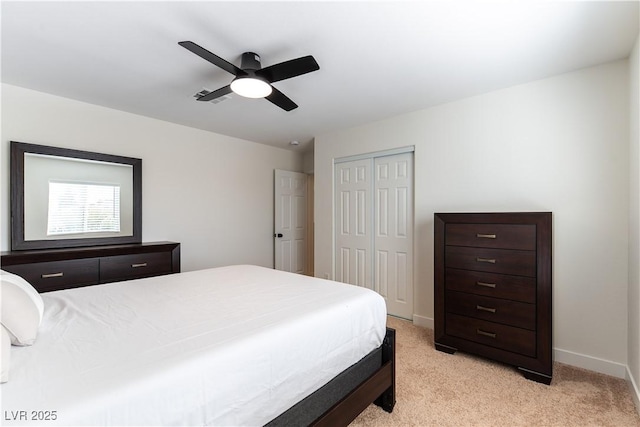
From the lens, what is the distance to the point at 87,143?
2.98 meters

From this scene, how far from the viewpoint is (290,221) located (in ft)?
16.3

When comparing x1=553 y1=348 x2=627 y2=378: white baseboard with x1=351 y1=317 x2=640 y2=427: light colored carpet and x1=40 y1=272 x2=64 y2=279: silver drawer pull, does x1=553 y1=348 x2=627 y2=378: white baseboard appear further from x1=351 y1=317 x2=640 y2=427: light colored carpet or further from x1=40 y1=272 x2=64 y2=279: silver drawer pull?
x1=40 y1=272 x2=64 y2=279: silver drawer pull

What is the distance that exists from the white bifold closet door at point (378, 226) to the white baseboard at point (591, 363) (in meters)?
1.35

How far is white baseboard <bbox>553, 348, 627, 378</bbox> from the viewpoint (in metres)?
2.13

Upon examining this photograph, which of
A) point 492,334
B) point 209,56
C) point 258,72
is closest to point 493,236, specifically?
point 492,334

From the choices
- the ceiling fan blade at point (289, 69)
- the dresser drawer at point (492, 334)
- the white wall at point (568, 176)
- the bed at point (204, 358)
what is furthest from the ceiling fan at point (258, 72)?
the dresser drawer at point (492, 334)

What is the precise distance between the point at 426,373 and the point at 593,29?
8.42 feet

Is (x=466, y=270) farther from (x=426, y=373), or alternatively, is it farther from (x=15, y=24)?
(x=15, y=24)

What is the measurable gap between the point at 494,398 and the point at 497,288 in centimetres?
79

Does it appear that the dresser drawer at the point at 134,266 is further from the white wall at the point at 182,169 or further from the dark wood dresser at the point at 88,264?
the white wall at the point at 182,169

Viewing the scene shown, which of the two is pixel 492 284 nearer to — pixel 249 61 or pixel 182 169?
pixel 249 61

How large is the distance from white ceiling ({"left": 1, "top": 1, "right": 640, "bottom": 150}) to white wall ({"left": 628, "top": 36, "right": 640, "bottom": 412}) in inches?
9.6

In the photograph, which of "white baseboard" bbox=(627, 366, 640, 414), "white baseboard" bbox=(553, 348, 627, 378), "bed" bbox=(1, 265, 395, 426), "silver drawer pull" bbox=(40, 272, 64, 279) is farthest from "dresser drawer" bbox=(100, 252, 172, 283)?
"white baseboard" bbox=(627, 366, 640, 414)

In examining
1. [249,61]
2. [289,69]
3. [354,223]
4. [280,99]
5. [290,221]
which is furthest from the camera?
[290,221]
